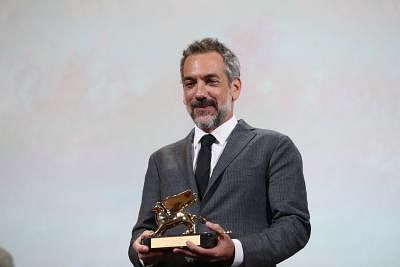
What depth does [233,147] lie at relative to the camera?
1.51m

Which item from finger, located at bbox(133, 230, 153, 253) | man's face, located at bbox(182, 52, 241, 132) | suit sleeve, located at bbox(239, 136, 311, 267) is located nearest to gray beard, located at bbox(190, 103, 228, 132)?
man's face, located at bbox(182, 52, 241, 132)

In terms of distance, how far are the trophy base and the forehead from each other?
45cm

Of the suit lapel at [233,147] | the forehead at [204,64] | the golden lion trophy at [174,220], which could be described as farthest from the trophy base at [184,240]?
the forehead at [204,64]

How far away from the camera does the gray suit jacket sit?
54.2 inches

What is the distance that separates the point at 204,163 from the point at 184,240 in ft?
0.95

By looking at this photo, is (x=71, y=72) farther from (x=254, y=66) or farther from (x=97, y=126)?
(x=254, y=66)

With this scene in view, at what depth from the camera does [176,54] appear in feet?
7.30

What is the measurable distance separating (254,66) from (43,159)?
0.81 meters

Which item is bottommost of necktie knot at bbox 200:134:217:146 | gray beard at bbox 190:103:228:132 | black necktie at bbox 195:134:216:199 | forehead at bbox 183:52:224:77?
black necktie at bbox 195:134:216:199

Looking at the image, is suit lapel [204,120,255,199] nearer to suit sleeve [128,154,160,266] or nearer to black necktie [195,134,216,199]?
black necktie [195,134,216,199]

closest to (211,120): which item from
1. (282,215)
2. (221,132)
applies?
(221,132)

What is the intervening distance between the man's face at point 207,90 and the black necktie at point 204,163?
0.10 ft

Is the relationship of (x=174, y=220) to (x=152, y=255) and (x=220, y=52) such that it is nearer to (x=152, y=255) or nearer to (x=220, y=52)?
(x=152, y=255)

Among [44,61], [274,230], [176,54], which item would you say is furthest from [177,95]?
[274,230]
